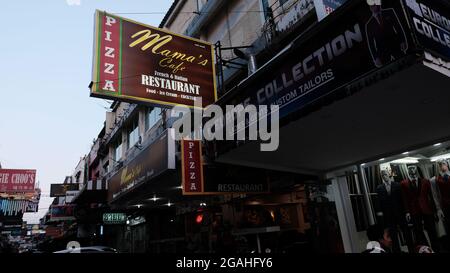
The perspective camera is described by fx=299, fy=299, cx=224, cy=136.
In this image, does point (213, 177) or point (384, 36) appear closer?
point (384, 36)

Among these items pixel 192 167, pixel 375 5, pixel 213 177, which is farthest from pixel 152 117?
pixel 375 5

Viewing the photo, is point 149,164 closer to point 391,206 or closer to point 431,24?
point 391,206

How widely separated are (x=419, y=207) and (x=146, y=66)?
7.33 meters

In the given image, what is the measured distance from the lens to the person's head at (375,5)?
424 cm

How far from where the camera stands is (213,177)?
8.58 meters

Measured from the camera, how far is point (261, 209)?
1288 centimetres

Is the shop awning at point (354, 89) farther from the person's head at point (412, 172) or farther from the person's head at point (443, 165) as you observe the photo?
the person's head at point (412, 172)

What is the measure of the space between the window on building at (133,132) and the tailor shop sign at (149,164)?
643 cm

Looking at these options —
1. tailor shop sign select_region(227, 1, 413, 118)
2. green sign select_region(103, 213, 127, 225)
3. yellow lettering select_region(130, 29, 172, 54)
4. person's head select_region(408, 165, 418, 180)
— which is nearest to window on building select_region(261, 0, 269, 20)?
yellow lettering select_region(130, 29, 172, 54)

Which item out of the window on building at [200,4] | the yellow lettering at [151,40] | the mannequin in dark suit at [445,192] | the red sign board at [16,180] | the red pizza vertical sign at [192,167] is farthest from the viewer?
the red sign board at [16,180]

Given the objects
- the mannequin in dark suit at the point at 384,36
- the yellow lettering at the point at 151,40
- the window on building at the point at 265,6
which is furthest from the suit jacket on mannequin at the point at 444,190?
the yellow lettering at the point at 151,40

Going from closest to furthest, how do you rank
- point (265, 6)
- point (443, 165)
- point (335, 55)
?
point (335, 55), point (443, 165), point (265, 6)

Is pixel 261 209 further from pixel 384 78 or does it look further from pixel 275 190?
pixel 384 78
